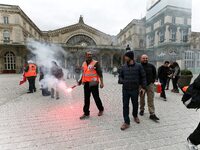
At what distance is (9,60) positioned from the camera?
34.2m

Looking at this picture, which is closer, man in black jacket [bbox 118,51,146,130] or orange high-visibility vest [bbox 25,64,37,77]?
man in black jacket [bbox 118,51,146,130]

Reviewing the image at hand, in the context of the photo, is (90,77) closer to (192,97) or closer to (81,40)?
(192,97)

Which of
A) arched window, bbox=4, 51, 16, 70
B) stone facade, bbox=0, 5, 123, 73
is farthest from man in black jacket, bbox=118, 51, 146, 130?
arched window, bbox=4, 51, 16, 70

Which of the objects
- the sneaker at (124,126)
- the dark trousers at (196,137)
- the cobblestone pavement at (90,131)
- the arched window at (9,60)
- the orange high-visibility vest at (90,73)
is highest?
the arched window at (9,60)

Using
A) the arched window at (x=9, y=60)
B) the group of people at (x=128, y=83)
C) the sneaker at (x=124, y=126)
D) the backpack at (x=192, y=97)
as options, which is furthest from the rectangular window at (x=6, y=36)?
the backpack at (x=192, y=97)

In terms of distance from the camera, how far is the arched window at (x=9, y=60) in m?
34.1


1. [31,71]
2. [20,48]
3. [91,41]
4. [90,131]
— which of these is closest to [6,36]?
[20,48]

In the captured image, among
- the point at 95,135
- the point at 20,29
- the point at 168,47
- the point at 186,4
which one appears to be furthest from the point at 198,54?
the point at 20,29

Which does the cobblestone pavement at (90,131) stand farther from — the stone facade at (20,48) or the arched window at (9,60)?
the arched window at (9,60)

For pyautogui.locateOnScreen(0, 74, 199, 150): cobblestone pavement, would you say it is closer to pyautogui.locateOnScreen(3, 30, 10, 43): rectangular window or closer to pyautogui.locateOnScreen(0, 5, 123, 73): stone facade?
pyautogui.locateOnScreen(0, 5, 123, 73): stone facade

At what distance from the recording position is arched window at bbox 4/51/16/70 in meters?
34.1

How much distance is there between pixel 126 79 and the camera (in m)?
3.94

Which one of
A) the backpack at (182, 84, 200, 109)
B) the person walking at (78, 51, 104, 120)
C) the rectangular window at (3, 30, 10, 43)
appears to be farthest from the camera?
the rectangular window at (3, 30, 10, 43)

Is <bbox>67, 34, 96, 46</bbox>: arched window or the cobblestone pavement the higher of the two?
<bbox>67, 34, 96, 46</bbox>: arched window
